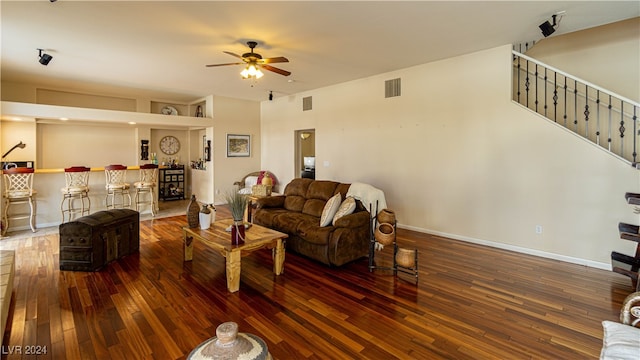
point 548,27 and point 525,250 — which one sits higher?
point 548,27

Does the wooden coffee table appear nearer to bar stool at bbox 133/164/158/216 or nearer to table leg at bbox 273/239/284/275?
table leg at bbox 273/239/284/275

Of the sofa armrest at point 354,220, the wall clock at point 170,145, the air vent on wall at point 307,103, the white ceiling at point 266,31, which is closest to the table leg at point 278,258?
the sofa armrest at point 354,220

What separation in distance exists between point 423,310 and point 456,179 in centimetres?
287

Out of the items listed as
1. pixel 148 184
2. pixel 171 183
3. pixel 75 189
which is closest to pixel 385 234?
pixel 148 184

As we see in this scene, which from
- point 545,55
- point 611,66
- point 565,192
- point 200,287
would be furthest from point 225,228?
point 611,66

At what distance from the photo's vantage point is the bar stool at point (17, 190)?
514 centimetres

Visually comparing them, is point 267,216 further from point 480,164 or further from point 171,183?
point 171,183

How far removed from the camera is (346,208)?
3.84 m

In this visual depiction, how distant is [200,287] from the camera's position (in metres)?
3.17

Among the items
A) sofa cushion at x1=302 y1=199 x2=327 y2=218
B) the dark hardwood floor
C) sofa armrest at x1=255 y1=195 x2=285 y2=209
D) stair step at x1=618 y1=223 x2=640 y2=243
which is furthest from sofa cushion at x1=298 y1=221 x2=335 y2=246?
stair step at x1=618 y1=223 x2=640 y2=243

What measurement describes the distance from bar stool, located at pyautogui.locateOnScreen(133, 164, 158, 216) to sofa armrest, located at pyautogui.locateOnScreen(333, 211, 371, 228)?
4.81 metres

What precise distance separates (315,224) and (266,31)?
8.56 feet

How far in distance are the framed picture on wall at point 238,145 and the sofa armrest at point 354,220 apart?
5.48m

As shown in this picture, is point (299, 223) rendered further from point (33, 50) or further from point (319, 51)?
point (33, 50)
